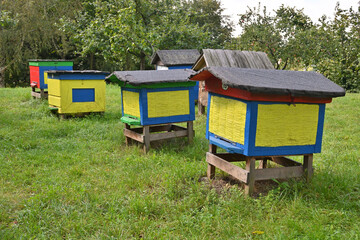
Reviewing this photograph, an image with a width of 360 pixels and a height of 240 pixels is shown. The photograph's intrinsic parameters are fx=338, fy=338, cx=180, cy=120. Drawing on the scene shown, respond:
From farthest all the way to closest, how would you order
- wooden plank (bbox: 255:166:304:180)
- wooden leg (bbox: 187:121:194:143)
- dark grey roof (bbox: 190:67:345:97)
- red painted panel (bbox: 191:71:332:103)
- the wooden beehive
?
the wooden beehive
wooden leg (bbox: 187:121:194:143)
wooden plank (bbox: 255:166:304:180)
red painted panel (bbox: 191:71:332:103)
dark grey roof (bbox: 190:67:345:97)

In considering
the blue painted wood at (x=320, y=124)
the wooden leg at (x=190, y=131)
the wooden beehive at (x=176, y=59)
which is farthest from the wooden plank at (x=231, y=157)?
the wooden beehive at (x=176, y=59)

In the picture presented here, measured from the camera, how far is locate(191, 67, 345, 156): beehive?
3.76 metres

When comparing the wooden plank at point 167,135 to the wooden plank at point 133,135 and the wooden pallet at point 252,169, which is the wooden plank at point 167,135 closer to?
the wooden plank at point 133,135

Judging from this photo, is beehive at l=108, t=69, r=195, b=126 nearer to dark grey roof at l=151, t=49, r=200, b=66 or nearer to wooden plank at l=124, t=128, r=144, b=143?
wooden plank at l=124, t=128, r=144, b=143

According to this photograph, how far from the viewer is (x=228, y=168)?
429 cm

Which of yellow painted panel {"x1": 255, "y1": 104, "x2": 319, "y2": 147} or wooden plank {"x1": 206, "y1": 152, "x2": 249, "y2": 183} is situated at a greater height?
yellow painted panel {"x1": 255, "y1": 104, "x2": 319, "y2": 147}

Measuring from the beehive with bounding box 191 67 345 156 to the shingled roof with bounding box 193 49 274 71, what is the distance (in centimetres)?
492

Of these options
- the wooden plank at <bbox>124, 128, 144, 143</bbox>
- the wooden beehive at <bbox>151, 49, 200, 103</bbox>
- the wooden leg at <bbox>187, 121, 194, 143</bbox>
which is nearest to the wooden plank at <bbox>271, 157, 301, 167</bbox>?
the wooden leg at <bbox>187, 121, 194, 143</bbox>

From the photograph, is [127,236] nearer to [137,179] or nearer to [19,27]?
[137,179]

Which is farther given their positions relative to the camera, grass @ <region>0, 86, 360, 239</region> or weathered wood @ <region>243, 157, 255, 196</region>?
weathered wood @ <region>243, 157, 255, 196</region>

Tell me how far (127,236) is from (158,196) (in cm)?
91

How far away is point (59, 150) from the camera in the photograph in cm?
629

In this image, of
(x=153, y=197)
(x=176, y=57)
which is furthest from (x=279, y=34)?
(x=153, y=197)

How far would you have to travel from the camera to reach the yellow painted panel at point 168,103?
6.11m
